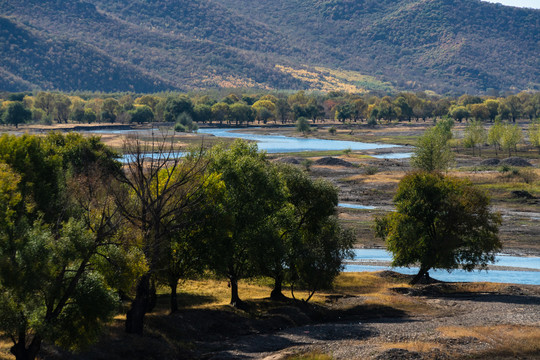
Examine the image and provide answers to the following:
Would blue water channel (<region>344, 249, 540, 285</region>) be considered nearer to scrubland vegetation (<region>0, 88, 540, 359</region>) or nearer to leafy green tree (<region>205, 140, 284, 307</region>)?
scrubland vegetation (<region>0, 88, 540, 359</region>)

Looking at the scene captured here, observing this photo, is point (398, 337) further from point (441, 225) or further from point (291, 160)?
point (291, 160)

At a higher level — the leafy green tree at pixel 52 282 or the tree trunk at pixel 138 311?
the leafy green tree at pixel 52 282

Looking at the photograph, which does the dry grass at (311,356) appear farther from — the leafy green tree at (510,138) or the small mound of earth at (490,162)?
the leafy green tree at (510,138)

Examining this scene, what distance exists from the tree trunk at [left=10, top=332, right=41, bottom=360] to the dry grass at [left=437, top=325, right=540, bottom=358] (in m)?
28.4

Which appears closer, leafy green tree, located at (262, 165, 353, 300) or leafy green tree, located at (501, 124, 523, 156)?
leafy green tree, located at (262, 165, 353, 300)

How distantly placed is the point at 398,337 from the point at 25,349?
25650mm

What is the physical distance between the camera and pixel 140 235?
42969mm

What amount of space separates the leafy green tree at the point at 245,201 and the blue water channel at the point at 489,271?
76.1ft

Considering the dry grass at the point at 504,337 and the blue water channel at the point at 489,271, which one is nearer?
the dry grass at the point at 504,337

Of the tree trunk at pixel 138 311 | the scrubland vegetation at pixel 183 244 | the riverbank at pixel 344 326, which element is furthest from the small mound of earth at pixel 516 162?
the tree trunk at pixel 138 311

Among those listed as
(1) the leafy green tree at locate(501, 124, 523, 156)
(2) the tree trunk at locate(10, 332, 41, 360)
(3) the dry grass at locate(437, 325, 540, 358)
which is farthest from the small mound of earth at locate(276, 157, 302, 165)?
(2) the tree trunk at locate(10, 332, 41, 360)

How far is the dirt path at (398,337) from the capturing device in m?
43.7

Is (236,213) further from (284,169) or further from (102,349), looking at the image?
(102,349)

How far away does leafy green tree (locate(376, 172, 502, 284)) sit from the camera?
219 ft
